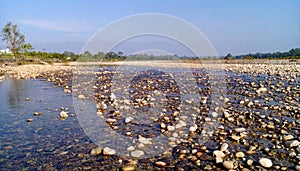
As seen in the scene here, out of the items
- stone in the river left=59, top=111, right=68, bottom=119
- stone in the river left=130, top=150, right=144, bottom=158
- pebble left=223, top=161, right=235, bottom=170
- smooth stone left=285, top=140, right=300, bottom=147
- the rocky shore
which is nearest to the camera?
pebble left=223, top=161, right=235, bottom=170

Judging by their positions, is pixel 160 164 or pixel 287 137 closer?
pixel 160 164

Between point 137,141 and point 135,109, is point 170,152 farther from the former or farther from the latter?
point 135,109

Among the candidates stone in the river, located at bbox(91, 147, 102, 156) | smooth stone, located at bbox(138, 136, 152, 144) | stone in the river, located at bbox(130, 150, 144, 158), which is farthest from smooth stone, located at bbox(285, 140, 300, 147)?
stone in the river, located at bbox(91, 147, 102, 156)

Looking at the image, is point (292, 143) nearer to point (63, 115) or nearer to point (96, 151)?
point (96, 151)

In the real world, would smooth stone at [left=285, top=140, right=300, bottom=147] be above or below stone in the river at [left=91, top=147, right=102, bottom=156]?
above

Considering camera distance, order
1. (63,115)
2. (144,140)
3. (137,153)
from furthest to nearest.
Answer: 1. (63,115)
2. (144,140)
3. (137,153)

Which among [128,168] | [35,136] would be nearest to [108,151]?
[128,168]

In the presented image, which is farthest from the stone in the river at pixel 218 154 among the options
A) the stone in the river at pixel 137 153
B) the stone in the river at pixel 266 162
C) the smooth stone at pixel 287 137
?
the smooth stone at pixel 287 137

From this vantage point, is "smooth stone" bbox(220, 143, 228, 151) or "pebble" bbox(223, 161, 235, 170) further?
"smooth stone" bbox(220, 143, 228, 151)

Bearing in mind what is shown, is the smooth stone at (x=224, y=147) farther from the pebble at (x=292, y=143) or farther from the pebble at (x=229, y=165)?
the pebble at (x=292, y=143)

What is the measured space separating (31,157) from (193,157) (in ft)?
8.60

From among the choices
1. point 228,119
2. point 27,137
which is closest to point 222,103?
point 228,119

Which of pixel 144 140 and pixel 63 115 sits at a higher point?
pixel 63 115

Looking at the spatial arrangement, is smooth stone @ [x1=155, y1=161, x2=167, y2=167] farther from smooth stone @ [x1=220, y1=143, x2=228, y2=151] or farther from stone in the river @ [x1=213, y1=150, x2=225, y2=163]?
smooth stone @ [x1=220, y1=143, x2=228, y2=151]
